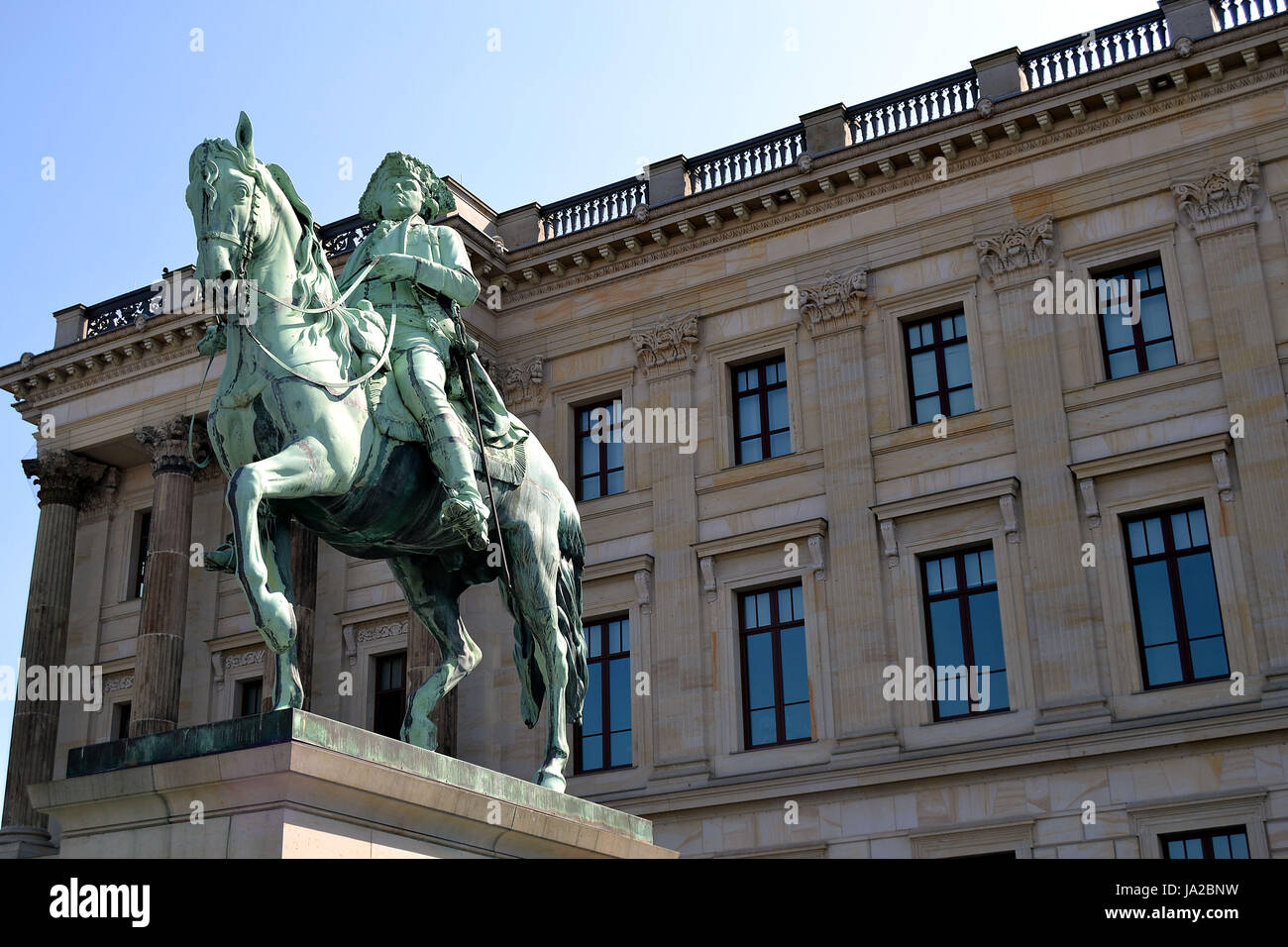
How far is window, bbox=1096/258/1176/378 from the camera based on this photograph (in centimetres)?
2602

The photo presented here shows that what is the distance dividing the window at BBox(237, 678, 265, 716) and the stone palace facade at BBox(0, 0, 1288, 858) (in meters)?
0.09

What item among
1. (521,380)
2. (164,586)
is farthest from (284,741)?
(164,586)

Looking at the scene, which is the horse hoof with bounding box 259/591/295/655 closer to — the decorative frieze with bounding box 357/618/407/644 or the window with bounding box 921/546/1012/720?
the window with bounding box 921/546/1012/720

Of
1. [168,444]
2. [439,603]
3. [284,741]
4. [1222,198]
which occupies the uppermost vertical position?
[1222,198]

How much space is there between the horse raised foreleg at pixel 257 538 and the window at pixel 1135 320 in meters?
20.4

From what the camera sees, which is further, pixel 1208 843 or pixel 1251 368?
pixel 1251 368


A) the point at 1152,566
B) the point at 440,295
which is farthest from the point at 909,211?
the point at 440,295

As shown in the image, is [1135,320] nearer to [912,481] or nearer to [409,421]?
[912,481]

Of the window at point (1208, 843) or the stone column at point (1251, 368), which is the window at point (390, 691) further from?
the stone column at point (1251, 368)

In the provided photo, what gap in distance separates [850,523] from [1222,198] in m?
8.38

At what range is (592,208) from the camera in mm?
32781
